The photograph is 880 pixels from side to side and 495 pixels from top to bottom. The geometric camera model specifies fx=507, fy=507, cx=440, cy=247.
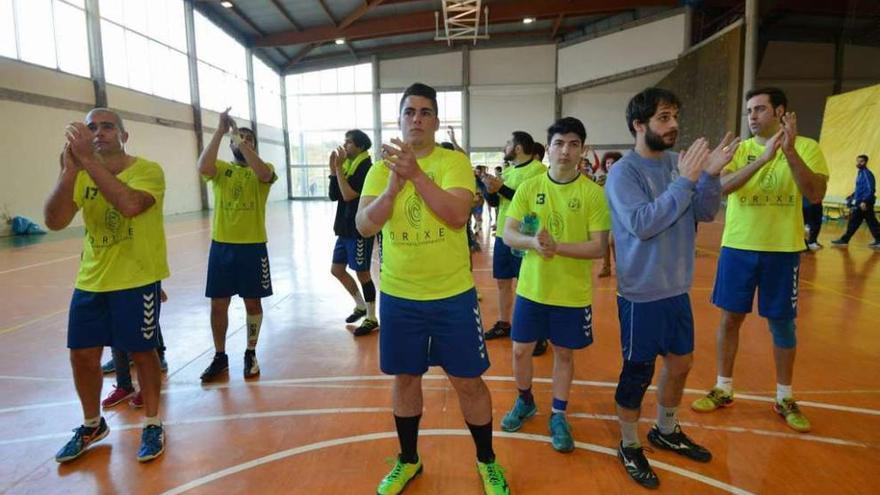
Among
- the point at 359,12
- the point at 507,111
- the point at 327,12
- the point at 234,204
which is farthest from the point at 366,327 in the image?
the point at 507,111

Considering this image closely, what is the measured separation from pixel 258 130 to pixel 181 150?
22.3 ft

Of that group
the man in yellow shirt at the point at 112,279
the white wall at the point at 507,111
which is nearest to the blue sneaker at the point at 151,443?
the man in yellow shirt at the point at 112,279

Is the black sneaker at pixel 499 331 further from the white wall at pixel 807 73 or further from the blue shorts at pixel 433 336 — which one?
the white wall at pixel 807 73

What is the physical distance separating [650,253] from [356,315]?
3873mm

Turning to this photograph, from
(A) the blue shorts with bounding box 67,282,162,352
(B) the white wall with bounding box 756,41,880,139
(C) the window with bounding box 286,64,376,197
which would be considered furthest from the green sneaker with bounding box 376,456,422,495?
(C) the window with bounding box 286,64,376,197

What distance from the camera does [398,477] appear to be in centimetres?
261

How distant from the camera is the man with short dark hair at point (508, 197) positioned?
4723mm

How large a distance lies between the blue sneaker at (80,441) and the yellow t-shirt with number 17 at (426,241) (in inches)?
84.7

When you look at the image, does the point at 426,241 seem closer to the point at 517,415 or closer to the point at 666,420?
the point at 517,415

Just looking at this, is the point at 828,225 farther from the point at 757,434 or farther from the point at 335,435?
the point at 335,435

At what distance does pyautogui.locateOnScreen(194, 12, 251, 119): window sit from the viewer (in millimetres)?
21531

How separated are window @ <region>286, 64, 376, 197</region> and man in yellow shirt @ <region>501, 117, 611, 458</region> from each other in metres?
26.8

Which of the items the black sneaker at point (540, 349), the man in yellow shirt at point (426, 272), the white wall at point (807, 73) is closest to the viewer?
the man in yellow shirt at point (426, 272)

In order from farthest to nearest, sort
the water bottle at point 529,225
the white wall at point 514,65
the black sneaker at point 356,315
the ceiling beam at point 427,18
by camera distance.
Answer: the white wall at point 514,65 → the ceiling beam at point 427,18 → the black sneaker at point 356,315 → the water bottle at point 529,225
